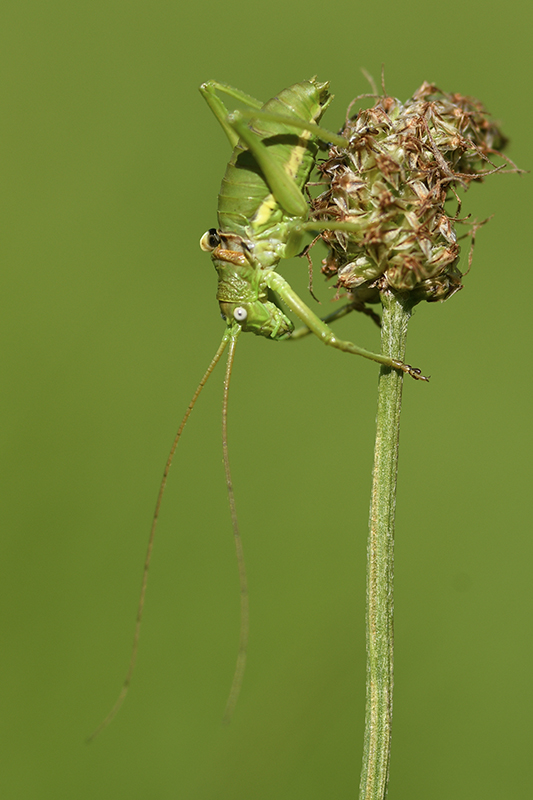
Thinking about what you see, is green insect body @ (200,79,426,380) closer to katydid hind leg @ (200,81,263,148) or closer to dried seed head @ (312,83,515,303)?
katydid hind leg @ (200,81,263,148)

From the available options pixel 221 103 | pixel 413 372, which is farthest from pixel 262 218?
pixel 413 372

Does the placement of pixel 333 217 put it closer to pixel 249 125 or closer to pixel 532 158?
pixel 249 125

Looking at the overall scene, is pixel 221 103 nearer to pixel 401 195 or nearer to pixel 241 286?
pixel 241 286

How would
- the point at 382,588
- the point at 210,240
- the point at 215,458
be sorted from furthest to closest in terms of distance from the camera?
the point at 215,458, the point at 210,240, the point at 382,588

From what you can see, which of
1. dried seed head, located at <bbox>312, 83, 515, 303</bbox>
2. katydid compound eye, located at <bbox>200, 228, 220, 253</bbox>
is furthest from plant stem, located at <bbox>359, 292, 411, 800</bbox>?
katydid compound eye, located at <bbox>200, 228, 220, 253</bbox>

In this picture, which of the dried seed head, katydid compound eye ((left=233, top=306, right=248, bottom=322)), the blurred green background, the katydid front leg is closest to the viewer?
the dried seed head

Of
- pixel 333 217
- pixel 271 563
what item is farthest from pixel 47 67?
pixel 333 217
